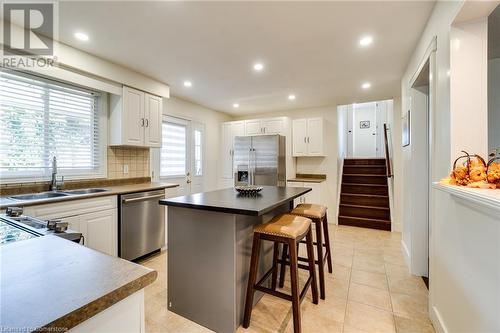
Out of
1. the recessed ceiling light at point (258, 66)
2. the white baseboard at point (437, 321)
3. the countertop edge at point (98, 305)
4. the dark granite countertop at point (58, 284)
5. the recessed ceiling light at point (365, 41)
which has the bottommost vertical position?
the white baseboard at point (437, 321)

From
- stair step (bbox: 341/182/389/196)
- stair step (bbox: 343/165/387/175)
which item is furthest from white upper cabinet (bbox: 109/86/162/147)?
stair step (bbox: 343/165/387/175)

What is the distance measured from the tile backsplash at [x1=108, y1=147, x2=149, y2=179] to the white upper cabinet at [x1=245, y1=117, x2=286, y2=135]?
7.76 ft

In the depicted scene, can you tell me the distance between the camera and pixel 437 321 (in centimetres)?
174

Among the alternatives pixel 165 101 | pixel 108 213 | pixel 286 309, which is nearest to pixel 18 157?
pixel 108 213

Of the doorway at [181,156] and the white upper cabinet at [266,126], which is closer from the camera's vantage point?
the doorway at [181,156]

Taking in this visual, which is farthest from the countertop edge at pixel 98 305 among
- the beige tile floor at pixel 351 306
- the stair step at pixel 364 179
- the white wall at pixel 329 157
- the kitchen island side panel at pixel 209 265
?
the stair step at pixel 364 179

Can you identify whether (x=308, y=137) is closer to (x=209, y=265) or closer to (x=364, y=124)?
(x=364, y=124)

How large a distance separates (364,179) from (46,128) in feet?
18.8

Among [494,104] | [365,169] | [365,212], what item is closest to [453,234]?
[494,104]

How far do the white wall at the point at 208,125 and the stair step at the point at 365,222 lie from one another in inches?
116

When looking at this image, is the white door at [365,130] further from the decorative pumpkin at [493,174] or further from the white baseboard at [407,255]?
the decorative pumpkin at [493,174]

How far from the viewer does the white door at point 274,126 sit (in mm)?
5051

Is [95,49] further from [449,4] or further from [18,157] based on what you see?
[449,4]

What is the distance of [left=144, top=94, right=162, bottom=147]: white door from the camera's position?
342 centimetres
